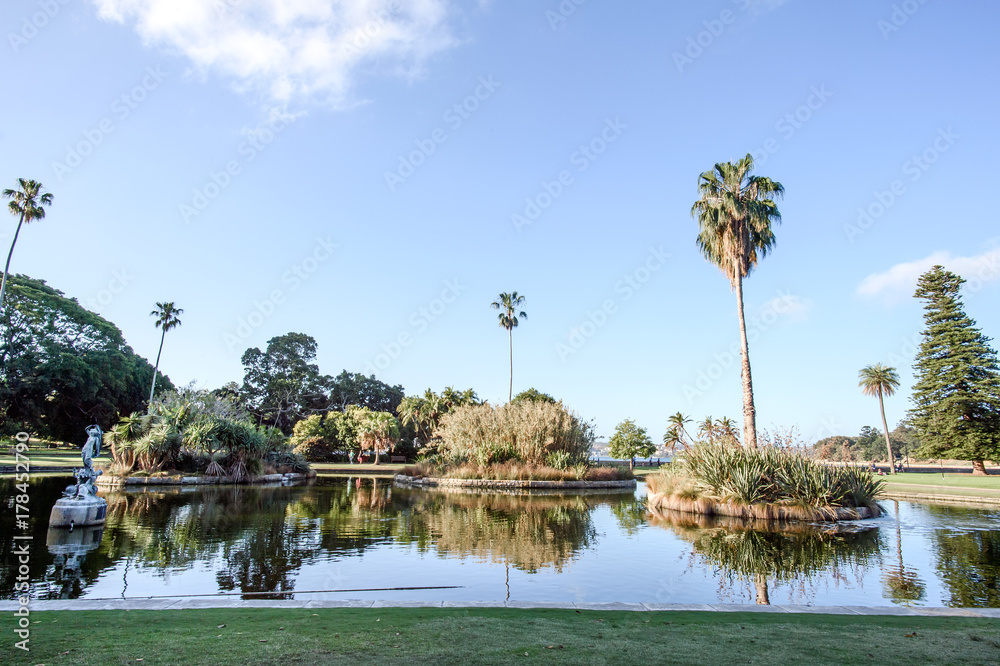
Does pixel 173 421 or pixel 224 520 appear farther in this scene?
pixel 173 421

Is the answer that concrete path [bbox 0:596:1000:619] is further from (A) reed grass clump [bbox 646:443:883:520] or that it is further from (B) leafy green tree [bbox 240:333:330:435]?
(B) leafy green tree [bbox 240:333:330:435]

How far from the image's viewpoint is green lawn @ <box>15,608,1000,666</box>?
471cm

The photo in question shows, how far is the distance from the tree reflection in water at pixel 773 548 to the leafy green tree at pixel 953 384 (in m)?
42.7

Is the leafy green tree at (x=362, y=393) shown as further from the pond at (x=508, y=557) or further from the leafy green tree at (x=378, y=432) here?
the pond at (x=508, y=557)

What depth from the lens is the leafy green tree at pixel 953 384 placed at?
4703 cm

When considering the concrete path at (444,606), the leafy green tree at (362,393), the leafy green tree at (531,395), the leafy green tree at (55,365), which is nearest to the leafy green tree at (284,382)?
the leafy green tree at (362,393)

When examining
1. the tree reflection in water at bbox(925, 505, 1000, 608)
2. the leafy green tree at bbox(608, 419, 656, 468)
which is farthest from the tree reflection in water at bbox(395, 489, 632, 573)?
the leafy green tree at bbox(608, 419, 656, 468)

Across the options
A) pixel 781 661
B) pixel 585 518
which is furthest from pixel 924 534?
pixel 781 661

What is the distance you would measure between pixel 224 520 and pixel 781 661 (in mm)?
15646

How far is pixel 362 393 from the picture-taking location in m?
81.1

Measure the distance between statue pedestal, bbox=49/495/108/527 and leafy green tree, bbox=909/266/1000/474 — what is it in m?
58.0

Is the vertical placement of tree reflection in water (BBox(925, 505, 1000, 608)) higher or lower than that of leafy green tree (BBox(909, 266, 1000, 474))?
lower

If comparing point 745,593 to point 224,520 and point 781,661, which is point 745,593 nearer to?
point 781,661

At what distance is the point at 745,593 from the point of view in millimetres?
8336
